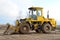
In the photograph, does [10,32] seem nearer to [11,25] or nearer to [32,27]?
[11,25]

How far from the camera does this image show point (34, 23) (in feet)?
92.8

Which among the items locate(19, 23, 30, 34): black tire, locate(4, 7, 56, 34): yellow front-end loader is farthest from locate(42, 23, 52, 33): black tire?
locate(19, 23, 30, 34): black tire

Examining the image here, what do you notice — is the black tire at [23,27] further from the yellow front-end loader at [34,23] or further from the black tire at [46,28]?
the black tire at [46,28]

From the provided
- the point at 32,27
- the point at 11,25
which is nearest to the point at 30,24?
the point at 32,27

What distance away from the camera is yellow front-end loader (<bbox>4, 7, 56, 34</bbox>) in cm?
2675

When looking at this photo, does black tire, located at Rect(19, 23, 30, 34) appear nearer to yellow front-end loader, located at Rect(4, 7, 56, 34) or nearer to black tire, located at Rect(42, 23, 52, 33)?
yellow front-end loader, located at Rect(4, 7, 56, 34)

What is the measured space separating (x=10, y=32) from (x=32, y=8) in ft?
13.2

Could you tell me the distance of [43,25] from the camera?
2812 centimetres

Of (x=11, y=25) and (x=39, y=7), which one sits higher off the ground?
(x=39, y=7)

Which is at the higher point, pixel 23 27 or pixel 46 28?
pixel 23 27

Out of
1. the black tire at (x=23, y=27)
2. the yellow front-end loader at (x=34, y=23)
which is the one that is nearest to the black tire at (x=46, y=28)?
the yellow front-end loader at (x=34, y=23)

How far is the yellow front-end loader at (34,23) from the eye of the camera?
87.8 ft

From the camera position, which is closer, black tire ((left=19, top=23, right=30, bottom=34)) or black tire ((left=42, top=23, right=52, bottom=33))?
black tire ((left=19, top=23, right=30, bottom=34))

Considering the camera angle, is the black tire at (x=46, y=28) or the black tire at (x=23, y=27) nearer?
the black tire at (x=23, y=27)
